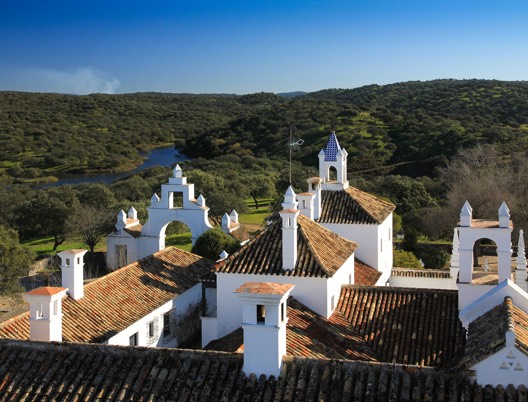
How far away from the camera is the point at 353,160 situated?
5231 centimetres

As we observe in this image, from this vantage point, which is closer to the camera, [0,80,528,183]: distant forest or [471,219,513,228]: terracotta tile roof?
[471,219,513,228]: terracotta tile roof

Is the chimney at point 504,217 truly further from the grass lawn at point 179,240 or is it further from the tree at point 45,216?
the tree at point 45,216

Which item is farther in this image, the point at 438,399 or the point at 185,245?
the point at 185,245

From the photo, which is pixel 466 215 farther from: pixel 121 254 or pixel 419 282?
pixel 121 254

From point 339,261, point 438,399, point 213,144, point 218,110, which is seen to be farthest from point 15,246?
point 218,110

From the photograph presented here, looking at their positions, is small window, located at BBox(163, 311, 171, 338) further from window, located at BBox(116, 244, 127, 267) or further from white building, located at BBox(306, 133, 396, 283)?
window, located at BBox(116, 244, 127, 267)

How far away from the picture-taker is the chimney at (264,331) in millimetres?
8258

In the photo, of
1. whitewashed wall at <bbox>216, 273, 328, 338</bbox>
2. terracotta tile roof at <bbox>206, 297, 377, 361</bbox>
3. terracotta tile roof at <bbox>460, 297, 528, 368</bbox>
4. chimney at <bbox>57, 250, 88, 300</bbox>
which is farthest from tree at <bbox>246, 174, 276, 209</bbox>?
terracotta tile roof at <bbox>460, 297, 528, 368</bbox>

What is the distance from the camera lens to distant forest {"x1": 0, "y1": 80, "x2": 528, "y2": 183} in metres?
53.0

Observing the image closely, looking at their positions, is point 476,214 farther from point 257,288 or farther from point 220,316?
point 257,288

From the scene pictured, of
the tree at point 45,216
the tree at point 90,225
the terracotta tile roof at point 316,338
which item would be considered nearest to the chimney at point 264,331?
the terracotta tile roof at point 316,338

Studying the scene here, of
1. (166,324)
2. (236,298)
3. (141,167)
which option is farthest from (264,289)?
(141,167)

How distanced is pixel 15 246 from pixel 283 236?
1547 centimetres

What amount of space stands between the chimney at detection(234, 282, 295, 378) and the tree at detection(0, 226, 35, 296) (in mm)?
17578
